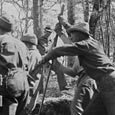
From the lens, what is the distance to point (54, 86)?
14656 millimetres

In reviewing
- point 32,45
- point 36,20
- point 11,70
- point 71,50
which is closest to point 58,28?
point 71,50

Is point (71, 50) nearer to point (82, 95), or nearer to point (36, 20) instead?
point (82, 95)

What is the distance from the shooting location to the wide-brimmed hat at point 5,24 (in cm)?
644

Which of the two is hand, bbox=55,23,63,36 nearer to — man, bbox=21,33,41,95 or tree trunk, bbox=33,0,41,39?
man, bbox=21,33,41,95

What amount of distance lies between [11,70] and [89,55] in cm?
144

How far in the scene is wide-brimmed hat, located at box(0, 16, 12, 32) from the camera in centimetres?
644

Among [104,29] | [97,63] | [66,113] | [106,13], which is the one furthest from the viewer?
[104,29]

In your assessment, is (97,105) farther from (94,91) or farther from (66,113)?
(66,113)

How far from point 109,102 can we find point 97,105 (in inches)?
13.8

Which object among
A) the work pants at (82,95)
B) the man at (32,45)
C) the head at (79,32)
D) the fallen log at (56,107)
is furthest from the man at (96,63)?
the man at (32,45)

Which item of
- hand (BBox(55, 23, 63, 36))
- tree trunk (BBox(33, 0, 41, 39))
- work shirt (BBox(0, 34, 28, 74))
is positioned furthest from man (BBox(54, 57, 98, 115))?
tree trunk (BBox(33, 0, 41, 39))

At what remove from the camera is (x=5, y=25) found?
6469 millimetres

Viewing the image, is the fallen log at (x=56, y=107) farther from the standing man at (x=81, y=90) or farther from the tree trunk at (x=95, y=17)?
the tree trunk at (x=95, y=17)

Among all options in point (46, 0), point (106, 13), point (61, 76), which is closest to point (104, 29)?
point (106, 13)
